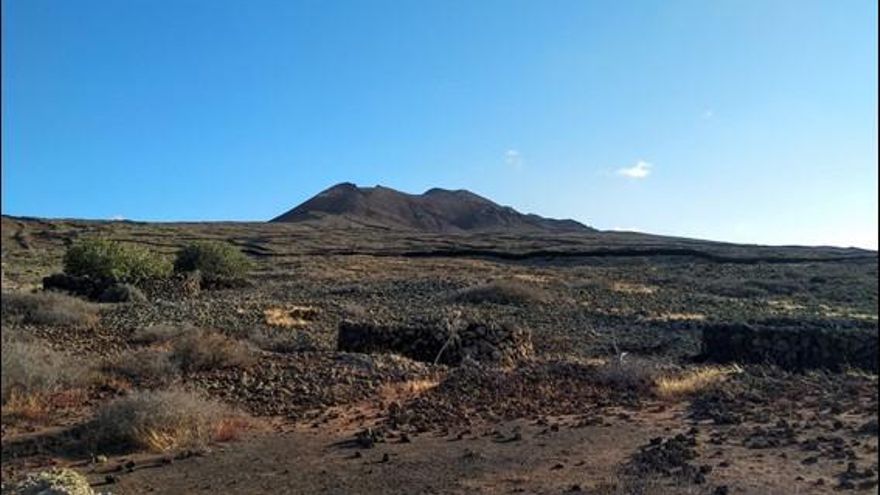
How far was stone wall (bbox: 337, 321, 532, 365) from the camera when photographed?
17.0 m

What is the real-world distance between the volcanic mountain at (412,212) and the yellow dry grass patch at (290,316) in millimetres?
129962

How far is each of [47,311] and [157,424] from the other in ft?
33.5

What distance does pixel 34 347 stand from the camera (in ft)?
39.7

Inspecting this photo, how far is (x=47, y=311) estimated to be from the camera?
18891 mm

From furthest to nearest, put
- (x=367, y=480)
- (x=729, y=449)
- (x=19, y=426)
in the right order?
(x=19, y=426) → (x=729, y=449) → (x=367, y=480)

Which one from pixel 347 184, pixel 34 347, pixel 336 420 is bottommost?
pixel 336 420

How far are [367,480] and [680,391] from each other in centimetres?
598

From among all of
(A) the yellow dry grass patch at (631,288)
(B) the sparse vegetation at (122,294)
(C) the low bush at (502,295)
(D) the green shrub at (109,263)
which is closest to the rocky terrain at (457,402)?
(B) the sparse vegetation at (122,294)

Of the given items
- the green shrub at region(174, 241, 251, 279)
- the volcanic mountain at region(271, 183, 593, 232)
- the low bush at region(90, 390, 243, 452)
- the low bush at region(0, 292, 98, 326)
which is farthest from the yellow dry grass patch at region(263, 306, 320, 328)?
the volcanic mountain at region(271, 183, 593, 232)

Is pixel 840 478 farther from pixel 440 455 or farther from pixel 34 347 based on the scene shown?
pixel 34 347

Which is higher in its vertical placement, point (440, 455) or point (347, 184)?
point (347, 184)

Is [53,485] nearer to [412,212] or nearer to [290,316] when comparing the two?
[290,316]

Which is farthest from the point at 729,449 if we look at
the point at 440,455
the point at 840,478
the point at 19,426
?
the point at 19,426

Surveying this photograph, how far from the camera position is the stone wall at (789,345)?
1337 centimetres
